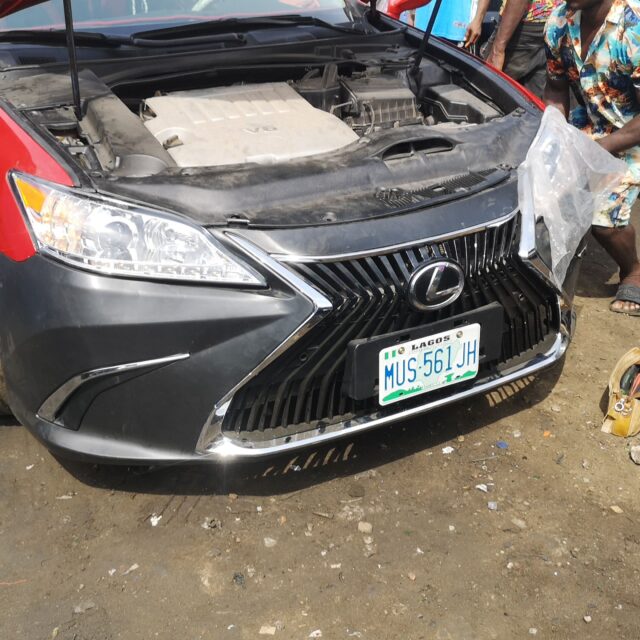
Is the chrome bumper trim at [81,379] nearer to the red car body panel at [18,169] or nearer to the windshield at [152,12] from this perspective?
the red car body panel at [18,169]

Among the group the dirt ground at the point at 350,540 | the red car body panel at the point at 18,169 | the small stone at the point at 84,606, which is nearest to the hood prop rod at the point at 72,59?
the red car body panel at the point at 18,169

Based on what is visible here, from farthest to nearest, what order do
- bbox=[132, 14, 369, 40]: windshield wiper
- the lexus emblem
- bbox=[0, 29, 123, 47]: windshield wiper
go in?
1. bbox=[132, 14, 369, 40]: windshield wiper
2. bbox=[0, 29, 123, 47]: windshield wiper
3. the lexus emblem

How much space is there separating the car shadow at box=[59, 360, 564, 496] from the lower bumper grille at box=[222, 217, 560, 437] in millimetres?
215

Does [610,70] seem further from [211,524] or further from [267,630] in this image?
[267,630]

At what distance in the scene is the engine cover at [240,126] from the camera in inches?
92.7

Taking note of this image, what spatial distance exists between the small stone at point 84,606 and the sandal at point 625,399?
1801 millimetres

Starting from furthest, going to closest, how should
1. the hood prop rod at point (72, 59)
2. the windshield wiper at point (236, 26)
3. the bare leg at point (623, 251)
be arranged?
the bare leg at point (623, 251), the windshield wiper at point (236, 26), the hood prop rod at point (72, 59)

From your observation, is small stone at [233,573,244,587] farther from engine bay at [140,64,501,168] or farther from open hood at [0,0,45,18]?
open hood at [0,0,45,18]

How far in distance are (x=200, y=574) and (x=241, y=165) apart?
1167 millimetres

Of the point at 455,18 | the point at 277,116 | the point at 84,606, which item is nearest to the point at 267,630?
the point at 84,606

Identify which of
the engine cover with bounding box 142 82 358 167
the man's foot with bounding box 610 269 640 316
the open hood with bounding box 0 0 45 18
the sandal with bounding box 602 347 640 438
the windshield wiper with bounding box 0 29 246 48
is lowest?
the man's foot with bounding box 610 269 640 316

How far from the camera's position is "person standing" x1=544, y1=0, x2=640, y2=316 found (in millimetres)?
3113

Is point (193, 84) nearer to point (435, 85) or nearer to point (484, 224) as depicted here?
point (435, 85)

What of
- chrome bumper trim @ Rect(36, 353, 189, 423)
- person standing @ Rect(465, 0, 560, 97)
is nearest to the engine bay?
chrome bumper trim @ Rect(36, 353, 189, 423)
